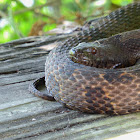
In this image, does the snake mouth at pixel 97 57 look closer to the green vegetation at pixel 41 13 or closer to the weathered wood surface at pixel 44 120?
the weathered wood surface at pixel 44 120

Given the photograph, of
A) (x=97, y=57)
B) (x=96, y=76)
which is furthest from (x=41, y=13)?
(x=96, y=76)

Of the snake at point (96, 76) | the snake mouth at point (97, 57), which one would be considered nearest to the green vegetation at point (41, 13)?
the snake at point (96, 76)

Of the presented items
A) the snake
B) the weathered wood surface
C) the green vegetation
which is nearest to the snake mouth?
the snake

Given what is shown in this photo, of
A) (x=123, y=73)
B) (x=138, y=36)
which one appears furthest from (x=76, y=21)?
(x=123, y=73)

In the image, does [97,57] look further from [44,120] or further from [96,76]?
[44,120]

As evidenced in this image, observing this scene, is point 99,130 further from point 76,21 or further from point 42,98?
point 76,21

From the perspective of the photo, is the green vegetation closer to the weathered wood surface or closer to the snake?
the snake

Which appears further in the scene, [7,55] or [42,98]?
[7,55]
